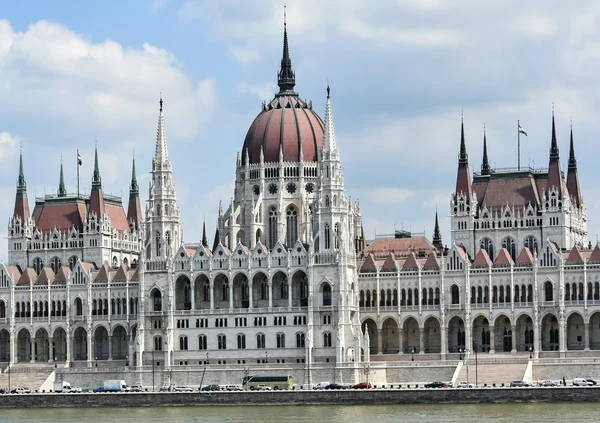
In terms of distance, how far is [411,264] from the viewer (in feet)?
579

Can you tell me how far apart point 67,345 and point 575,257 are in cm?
5162

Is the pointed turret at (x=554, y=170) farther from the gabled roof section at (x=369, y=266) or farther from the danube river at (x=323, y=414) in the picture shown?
the danube river at (x=323, y=414)

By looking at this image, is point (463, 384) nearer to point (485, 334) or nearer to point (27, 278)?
point (485, 334)

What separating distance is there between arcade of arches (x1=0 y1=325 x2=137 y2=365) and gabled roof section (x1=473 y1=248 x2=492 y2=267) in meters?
34.5

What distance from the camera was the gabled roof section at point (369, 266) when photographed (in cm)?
17781

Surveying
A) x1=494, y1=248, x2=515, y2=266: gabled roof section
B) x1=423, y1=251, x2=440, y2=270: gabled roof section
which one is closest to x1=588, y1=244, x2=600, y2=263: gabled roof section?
x1=494, y1=248, x2=515, y2=266: gabled roof section

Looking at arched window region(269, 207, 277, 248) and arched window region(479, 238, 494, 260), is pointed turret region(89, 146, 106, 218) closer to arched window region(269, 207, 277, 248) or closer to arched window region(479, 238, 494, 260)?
arched window region(269, 207, 277, 248)

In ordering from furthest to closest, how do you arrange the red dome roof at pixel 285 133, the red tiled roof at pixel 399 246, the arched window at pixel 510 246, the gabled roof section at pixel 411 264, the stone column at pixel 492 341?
the red dome roof at pixel 285 133 < the red tiled roof at pixel 399 246 < the arched window at pixel 510 246 < the gabled roof section at pixel 411 264 < the stone column at pixel 492 341

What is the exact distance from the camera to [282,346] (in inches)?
6875

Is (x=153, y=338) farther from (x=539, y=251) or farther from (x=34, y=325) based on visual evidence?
(x=539, y=251)

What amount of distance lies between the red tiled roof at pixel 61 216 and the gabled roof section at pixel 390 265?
119ft

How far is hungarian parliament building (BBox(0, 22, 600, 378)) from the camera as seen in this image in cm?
17150

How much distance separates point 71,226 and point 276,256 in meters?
30.2

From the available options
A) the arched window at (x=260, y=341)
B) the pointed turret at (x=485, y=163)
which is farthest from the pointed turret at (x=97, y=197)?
the pointed turret at (x=485, y=163)
